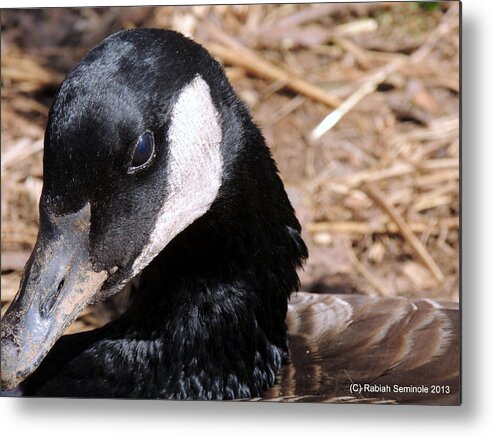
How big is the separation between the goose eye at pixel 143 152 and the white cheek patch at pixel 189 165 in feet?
0.10

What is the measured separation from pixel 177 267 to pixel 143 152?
0.29m

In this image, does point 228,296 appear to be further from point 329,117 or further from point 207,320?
point 329,117

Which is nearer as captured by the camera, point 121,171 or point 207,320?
point 121,171

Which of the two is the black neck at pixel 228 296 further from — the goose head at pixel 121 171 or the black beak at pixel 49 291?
the black beak at pixel 49 291

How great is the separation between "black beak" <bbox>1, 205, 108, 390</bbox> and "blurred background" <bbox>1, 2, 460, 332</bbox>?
1.35ft

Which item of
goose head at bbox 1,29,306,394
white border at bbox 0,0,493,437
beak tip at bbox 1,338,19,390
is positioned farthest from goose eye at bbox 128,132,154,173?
white border at bbox 0,0,493,437

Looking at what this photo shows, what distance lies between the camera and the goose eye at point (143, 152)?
1271mm

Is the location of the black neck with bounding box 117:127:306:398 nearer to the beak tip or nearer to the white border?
the white border

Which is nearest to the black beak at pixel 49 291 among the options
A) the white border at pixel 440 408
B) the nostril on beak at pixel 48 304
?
the nostril on beak at pixel 48 304

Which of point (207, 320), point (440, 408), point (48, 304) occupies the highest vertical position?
point (48, 304)

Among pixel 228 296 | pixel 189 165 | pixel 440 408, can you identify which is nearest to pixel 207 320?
pixel 228 296

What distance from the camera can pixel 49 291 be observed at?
4.22 feet

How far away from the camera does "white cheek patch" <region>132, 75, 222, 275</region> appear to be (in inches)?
51.6

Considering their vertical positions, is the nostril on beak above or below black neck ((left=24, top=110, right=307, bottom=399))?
above
